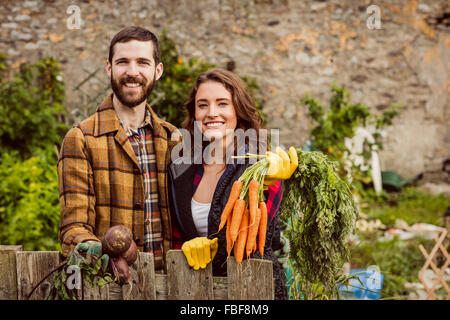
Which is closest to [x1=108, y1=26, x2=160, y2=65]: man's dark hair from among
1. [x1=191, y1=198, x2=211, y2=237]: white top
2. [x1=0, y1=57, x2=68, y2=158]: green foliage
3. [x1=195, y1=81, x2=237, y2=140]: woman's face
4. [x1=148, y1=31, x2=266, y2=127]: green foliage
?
[x1=195, y1=81, x2=237, y2=140]: woman's face

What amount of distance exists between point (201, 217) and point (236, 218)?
392mm

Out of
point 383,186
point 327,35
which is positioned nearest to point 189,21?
Answer: point 327,35

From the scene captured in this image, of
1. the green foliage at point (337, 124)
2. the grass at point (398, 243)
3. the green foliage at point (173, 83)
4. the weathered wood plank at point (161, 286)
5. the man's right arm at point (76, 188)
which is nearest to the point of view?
the weathered wood plank at point (161, 286)

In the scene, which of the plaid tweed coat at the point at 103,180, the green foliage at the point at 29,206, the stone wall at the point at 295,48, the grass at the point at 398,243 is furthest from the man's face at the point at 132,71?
the stone wall at the point at 295,48

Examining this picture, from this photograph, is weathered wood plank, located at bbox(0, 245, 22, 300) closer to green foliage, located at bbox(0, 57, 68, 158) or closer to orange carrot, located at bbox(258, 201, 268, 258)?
orange carrot, located at bbox(258, 201, 268, 258)

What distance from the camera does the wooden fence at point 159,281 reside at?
1.76 m

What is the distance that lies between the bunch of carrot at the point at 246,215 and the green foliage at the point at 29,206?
2656 millimetres

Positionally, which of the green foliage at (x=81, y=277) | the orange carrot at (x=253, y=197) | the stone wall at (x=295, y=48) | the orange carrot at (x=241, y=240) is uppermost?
the stone wall at (x=295, y=48)

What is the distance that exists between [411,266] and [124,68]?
3912 millimetres

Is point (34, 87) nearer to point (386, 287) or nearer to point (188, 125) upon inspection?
point (188, 125)

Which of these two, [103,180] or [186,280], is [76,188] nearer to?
[103,180]

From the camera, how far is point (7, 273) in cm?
187

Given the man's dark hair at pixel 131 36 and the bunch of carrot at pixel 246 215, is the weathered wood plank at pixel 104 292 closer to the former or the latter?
the bunch of carrot at pixel 246 215

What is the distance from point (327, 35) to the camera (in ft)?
22.1
